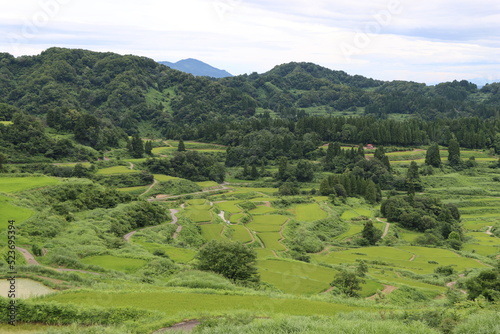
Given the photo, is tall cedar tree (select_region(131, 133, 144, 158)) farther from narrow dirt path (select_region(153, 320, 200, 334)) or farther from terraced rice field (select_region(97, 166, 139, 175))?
narrow dirt path (select_region(153, 320, 200, 334))

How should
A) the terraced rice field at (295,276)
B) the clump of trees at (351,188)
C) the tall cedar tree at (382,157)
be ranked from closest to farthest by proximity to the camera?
1. the terraced rice field at (295,276)
2. the clump of trees at (351,188)
3. the tall cedar tree at (382,157)

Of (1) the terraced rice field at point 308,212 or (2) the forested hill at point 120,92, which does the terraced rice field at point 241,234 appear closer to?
(1) the terraced rice field at point 308,212

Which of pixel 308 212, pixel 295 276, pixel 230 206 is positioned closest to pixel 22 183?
pixel 230 206

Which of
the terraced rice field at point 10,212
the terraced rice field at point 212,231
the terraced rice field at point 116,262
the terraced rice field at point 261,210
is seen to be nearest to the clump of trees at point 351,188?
the terraced rice field at point 261,210

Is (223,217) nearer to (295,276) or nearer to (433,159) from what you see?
(295,276)

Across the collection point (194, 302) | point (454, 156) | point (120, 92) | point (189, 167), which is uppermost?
point (120, 92)

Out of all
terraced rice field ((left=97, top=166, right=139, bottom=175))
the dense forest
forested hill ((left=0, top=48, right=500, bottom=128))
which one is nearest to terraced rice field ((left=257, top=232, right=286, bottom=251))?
the dense forest

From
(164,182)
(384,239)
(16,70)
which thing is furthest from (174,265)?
(16,70)

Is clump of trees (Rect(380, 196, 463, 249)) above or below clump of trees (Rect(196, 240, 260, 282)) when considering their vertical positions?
below

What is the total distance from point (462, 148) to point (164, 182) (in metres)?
79.4

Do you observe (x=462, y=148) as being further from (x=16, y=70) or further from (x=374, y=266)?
(x=16, y=70)

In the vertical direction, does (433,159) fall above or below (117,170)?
above

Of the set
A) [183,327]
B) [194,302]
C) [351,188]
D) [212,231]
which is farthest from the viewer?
[351,188]

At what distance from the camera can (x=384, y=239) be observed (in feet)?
181
